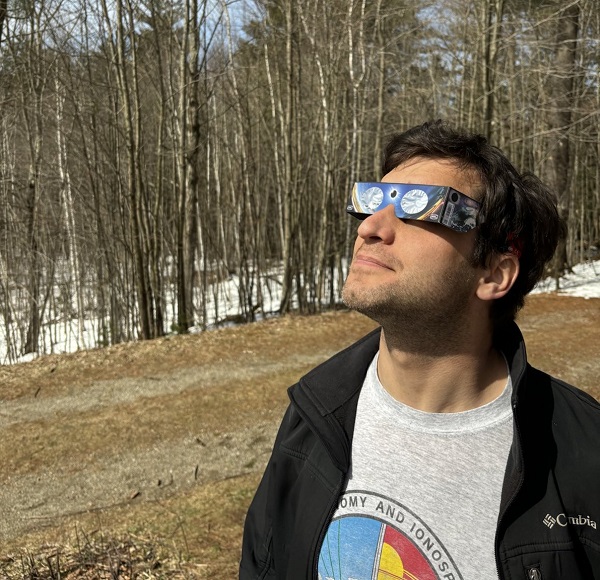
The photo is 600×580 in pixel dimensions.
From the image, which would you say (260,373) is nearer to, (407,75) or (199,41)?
(199,41)

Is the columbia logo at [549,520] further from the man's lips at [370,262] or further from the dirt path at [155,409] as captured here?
the dirt path at [155,409]

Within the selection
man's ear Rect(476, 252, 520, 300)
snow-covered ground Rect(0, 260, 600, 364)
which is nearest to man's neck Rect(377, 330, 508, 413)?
man's ear Rect(476, 252, 520, 300)

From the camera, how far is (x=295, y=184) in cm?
1062

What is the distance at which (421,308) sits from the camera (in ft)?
4.85

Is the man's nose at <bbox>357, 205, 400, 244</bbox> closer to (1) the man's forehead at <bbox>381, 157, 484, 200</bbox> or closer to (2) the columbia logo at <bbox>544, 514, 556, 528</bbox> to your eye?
(1) the man's forehead at <bbox>381, 157, 484, 200</bbox>

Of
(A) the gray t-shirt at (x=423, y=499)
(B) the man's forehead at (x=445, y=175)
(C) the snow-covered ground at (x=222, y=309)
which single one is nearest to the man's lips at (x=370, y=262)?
(B) the man's forehead at (x=445, y=175)

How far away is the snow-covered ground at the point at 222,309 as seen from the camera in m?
11.1

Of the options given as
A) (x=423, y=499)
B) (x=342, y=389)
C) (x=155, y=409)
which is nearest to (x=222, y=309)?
(x=155, y=409)

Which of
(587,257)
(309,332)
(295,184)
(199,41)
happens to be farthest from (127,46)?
(587,257)

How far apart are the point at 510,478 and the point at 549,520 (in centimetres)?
11

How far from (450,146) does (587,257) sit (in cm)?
1748

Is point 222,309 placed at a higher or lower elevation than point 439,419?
lower

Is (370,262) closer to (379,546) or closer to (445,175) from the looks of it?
(445,175)

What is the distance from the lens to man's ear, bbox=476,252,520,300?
5.20 feet
